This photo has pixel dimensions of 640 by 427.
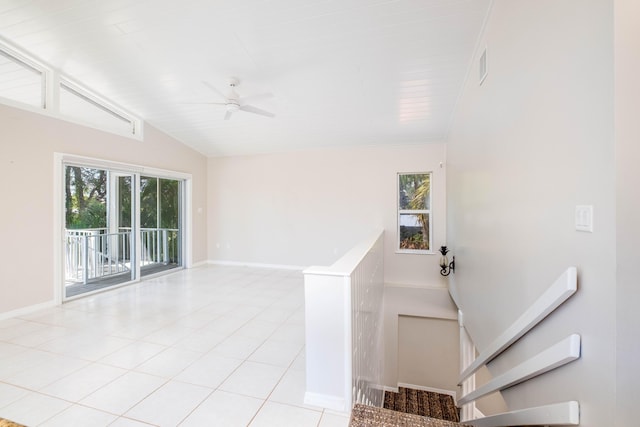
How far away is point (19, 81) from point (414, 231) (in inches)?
255

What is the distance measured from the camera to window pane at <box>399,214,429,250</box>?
5645 millimetres

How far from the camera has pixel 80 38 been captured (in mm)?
3223

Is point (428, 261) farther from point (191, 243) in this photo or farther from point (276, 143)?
point (191, 243)

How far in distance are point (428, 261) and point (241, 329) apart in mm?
3891

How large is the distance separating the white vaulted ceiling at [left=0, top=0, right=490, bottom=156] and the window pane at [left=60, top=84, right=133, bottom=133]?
23cm

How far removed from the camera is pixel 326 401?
1.94 metres

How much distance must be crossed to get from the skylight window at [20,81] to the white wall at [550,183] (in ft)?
17.7

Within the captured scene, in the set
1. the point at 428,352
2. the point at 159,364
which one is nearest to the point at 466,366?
the point at 428,352

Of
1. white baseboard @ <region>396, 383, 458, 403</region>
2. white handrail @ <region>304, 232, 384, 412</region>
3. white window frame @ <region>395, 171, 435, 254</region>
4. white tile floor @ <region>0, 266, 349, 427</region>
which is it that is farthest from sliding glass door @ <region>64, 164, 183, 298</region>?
white baseboard @ <region>396, 383, 458, 403</region>

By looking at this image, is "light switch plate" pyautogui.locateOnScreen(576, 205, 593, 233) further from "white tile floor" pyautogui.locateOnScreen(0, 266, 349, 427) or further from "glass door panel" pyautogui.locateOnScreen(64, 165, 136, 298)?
"glass door panel" pyautogui.locateOnScreen(64, 165, 136, 298)

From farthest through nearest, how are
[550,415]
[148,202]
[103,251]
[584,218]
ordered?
Answer: 1. [148,202]
2. [103,251]
3. [550,415]
4. [584,218]

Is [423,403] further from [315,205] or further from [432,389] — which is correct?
[315,205]

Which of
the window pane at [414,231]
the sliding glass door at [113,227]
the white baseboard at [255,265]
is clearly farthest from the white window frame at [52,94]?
the window pane at [414,231]

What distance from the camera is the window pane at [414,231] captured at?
5.64 m
